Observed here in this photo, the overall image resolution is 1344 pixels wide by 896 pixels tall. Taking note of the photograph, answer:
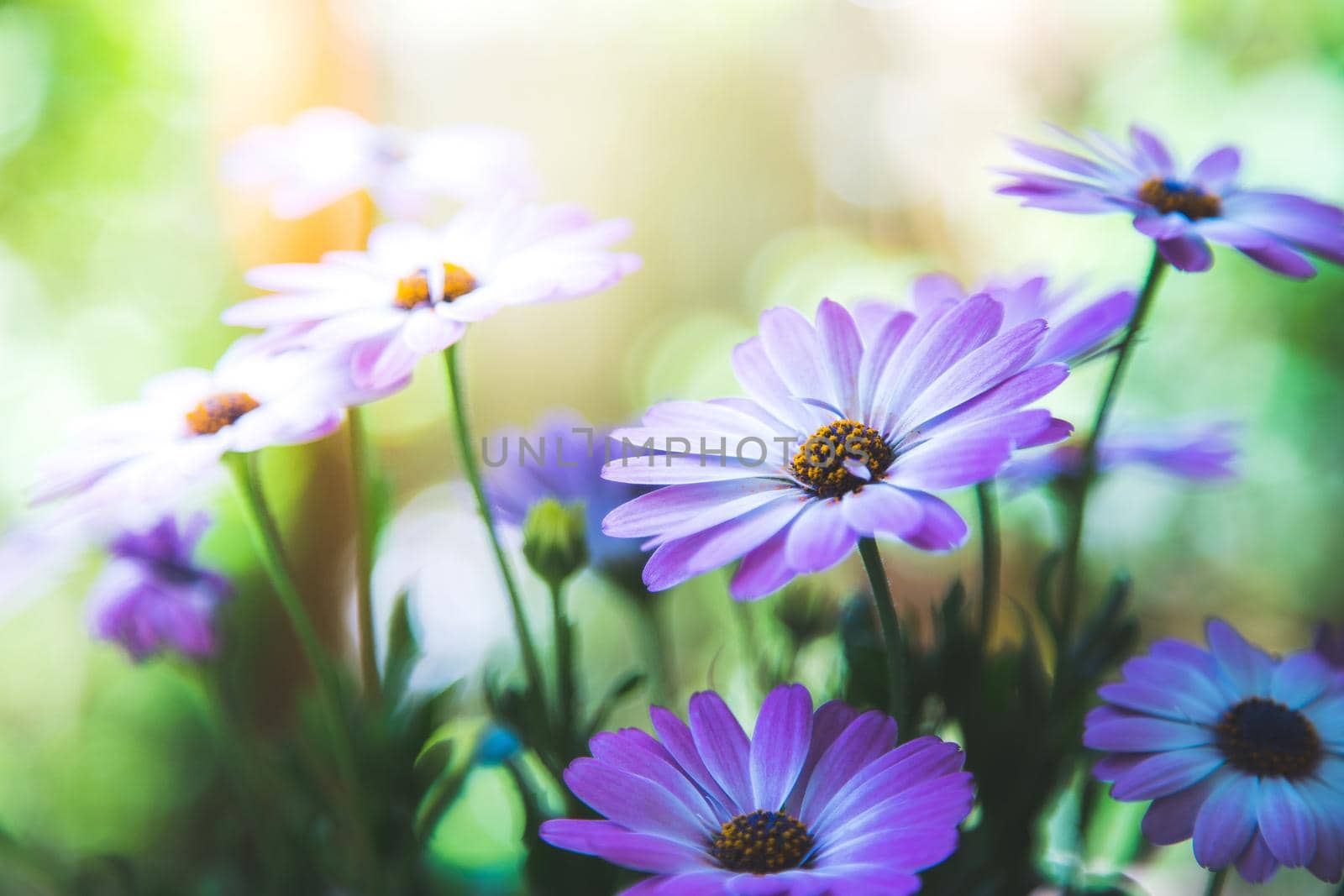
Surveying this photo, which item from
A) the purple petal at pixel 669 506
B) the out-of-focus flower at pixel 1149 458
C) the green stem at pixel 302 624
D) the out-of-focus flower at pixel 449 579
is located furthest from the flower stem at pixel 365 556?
the out-of-focus flower at pixel 449 579

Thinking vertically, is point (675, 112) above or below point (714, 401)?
A: above

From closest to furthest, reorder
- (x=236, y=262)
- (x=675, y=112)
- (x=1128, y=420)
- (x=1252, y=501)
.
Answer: (x=1128, y=420) < (x=236, y=262) < (x=1252, y=501) < (x=675, y=112)

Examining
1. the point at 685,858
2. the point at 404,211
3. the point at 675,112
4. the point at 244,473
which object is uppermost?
the point at 675,112

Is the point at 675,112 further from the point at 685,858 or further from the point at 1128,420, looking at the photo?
the point at 685,858

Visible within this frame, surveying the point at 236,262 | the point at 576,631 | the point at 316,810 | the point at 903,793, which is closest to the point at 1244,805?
the point at 903,793

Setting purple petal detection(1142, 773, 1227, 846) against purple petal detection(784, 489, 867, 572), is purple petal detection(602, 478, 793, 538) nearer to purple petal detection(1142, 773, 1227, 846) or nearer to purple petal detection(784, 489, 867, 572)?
purple petal detection(784, 489, 867, 572)

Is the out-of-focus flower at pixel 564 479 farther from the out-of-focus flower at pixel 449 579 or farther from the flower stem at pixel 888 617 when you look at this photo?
the out-of-focus flower at pixel 449 579

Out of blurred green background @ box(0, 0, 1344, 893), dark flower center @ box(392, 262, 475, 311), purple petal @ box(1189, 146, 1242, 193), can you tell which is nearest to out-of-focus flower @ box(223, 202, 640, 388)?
dark flower center @ box(392, 262, 475, 311)
